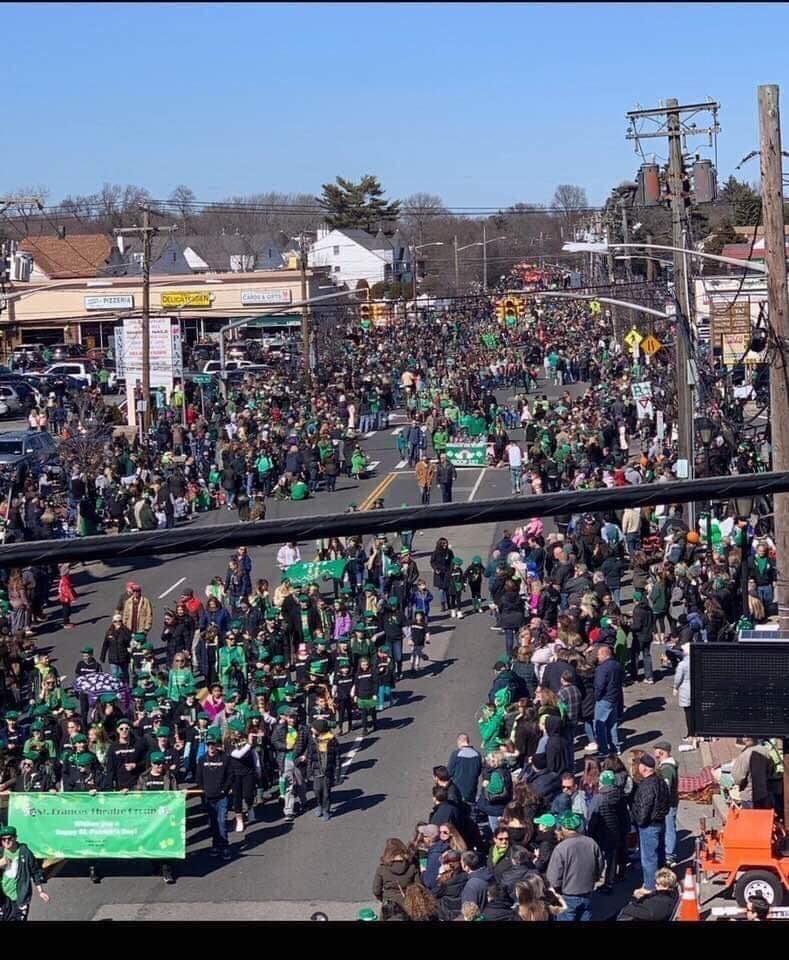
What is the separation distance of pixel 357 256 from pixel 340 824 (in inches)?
2855

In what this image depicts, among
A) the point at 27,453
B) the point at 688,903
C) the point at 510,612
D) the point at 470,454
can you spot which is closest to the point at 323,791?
the point at 510,612

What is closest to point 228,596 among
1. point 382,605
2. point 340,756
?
point 382,605

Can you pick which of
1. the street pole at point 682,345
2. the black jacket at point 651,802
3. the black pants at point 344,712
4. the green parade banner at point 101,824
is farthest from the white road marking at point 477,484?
the black jacket at point 651,802

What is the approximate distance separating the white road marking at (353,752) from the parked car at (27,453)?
1509 centimetres

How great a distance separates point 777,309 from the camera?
43.0 feet

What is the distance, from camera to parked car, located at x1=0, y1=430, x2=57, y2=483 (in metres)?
28.4

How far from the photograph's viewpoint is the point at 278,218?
9988 cm

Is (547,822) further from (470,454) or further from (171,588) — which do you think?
(470,454)

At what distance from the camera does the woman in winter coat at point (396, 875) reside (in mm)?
8750

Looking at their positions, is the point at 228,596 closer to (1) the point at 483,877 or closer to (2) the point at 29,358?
(1) the point at 483,877

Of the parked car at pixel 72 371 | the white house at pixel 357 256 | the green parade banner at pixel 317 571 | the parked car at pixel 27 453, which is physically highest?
the white house at pixel 357 256

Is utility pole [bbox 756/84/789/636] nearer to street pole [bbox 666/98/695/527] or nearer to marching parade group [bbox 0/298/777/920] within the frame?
marching parade group [bbox 0/298/777/920]

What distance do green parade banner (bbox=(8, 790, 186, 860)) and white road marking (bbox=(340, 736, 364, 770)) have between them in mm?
2759

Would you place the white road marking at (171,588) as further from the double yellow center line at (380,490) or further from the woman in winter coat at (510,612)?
the woman in winter coat at (510,612)
